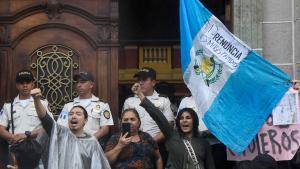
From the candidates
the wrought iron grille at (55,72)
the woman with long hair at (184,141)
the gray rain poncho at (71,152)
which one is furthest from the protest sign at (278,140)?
the wrought iron grille at (55,72)

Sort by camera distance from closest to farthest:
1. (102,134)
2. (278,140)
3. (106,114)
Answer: (278,140) < (102,134) < (106,114)

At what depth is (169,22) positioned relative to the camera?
35.6ft

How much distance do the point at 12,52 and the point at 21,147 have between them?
197cm

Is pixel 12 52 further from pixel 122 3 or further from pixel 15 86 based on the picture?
pixel 122 3

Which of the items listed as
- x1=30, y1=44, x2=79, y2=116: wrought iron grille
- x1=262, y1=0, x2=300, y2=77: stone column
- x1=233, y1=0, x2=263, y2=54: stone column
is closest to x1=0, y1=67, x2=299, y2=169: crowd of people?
x1=30, y1=44, x2=79, y2=116: wrought iron grille

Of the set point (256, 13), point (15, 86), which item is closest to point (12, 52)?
point (15, 86)

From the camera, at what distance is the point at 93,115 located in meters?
7.77

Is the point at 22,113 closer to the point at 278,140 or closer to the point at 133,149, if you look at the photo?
the point at 133,149

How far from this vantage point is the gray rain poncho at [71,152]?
22.8ft

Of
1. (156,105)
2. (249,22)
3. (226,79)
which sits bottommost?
(156,105)

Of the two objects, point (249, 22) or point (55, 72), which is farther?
point (55, 72)

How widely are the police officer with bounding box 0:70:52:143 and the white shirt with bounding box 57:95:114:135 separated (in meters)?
0.22

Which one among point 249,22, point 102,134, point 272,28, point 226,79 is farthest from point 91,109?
point 272,28

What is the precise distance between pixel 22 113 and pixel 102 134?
85 cm
